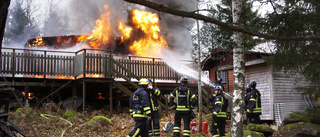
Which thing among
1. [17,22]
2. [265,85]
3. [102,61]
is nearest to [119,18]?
[102,61]

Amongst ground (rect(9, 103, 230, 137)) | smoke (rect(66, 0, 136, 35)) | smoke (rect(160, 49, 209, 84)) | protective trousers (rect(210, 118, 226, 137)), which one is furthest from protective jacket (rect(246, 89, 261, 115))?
smoke (rect(66, 0, 136, 35))

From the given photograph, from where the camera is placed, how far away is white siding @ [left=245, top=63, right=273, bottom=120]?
15438 mm

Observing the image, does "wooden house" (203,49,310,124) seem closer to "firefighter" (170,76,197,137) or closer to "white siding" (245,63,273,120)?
"white siding" (245,63,273,120)

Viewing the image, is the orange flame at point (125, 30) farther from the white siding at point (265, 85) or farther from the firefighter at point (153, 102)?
the firefighter at point (153, 102)

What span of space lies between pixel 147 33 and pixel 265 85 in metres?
7.92

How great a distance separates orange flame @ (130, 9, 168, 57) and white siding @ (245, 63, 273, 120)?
641 cm

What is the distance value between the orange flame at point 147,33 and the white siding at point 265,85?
6415 millimetres

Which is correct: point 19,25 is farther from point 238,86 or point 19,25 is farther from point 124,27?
point 238,86

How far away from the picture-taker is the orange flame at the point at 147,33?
18.3 metres

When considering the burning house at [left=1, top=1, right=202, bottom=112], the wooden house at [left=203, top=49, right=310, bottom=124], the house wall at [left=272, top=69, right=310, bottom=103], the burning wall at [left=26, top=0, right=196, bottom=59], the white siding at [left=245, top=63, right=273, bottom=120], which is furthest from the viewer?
the burning wall at [left=26, top=0, right=196, bottom=59]

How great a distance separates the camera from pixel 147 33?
1839 centimetres

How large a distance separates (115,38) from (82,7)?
3454mm

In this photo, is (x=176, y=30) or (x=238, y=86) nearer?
(x=238, y=86)

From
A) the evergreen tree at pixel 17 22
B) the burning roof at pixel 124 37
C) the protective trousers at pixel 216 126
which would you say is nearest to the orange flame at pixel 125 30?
the burning roof at pixel 124 37
